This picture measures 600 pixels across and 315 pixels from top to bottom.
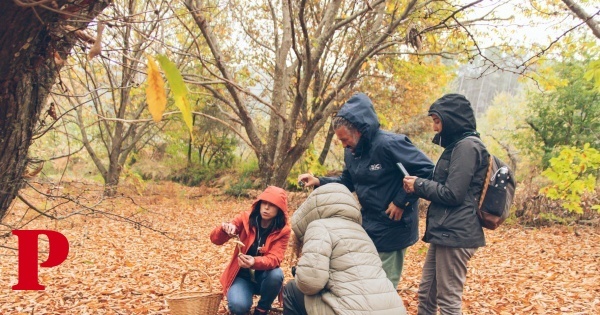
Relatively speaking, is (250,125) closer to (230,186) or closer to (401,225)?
(401,225)

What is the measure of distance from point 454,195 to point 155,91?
2056 millimetres

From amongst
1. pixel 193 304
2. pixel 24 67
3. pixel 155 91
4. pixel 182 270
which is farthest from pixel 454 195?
pixel 182 270

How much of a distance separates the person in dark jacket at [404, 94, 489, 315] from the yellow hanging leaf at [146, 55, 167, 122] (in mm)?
1952

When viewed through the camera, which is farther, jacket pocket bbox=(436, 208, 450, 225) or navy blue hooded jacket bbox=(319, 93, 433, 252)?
navy blue hooded jacket bbox=(319, 93, 433, 252)

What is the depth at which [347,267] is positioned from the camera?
2.27m

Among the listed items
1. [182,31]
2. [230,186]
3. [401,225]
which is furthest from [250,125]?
[230,186]

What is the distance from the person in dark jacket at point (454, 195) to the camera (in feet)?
7.90

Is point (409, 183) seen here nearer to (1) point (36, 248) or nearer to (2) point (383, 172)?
(2) point (383, 172)

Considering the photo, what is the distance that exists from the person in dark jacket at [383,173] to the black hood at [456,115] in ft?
0.78

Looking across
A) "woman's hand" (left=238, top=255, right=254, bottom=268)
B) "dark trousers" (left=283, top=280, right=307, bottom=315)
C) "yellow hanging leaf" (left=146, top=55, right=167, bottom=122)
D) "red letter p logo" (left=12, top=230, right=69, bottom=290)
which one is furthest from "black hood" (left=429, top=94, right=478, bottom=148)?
"red letter p logo" (left=12, top=230, right=69, bottom=290)

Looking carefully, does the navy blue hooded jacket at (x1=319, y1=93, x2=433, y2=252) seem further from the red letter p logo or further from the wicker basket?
the red letter p logo

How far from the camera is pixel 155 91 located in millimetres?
712

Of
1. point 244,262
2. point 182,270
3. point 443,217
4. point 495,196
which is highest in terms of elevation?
point 495,196

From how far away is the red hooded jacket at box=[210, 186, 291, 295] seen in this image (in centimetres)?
313
